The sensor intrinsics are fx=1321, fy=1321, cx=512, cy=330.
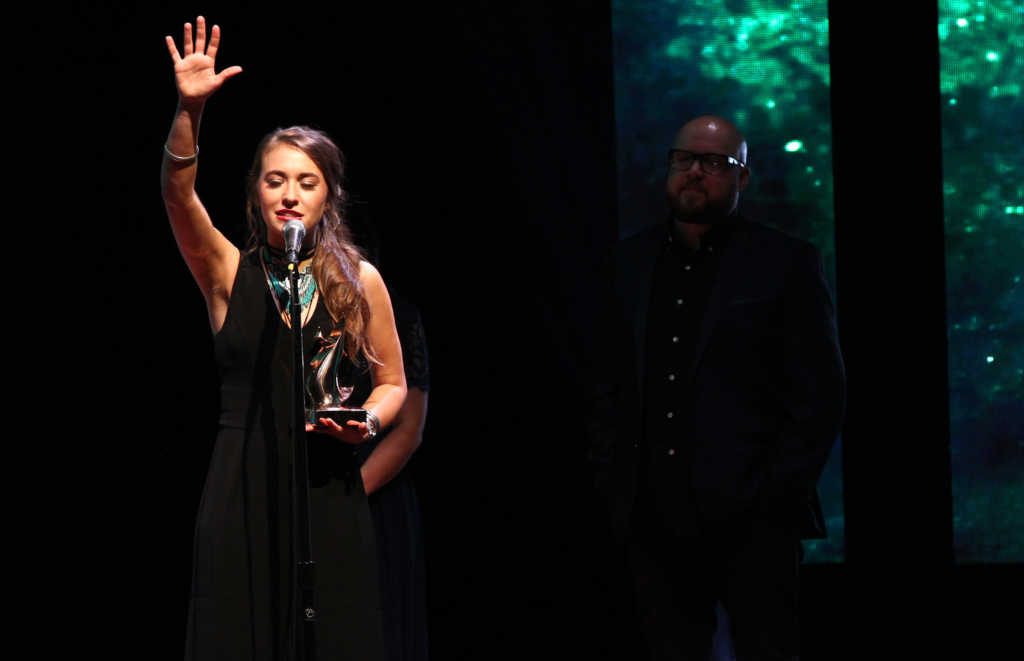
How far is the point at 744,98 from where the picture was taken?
4.47 metres

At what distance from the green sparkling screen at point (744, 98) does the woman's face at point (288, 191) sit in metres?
1.98

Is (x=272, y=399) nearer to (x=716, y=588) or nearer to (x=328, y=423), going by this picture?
(x=328, y=423)

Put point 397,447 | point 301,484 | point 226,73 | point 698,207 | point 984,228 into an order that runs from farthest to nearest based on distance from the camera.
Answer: point 984,228 < point 397,447 < point 698,207 < point 226,73 < point 301,484

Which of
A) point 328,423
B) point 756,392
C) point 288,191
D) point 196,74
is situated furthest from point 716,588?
point 196,74

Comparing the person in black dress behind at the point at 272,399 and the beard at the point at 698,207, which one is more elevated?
the beard at the point at 698,207

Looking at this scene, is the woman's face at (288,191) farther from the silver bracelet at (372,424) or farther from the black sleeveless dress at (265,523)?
the silver bracelet at (372,424)

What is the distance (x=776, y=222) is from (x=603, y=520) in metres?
1.16

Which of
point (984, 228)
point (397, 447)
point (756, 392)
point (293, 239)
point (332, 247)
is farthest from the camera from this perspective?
point (984, 228)

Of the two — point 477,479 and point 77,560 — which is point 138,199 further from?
point 477,479

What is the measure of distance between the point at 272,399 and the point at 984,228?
2.80 metres

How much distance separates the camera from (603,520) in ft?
14.1

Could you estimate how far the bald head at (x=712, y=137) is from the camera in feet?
11.4

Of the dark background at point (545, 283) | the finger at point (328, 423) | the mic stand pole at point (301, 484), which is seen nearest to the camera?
the mic stand pole at point (301, 484)

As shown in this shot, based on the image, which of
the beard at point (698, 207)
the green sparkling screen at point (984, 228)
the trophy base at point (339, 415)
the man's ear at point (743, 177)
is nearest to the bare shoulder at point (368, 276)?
the trophy base at point (339, 415)
